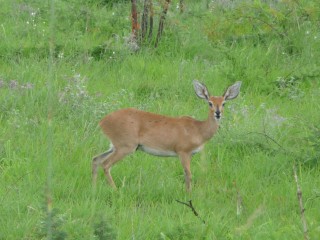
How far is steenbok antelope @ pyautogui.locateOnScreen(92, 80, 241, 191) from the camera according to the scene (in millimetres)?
7156

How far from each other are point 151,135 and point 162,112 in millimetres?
1382

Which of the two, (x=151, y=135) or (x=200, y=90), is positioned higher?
(x=200, y=90)

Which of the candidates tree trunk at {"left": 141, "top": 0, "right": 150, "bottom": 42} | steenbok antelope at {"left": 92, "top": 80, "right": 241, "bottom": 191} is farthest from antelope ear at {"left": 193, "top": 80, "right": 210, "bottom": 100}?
tree trunk at {"left": 141, "top": 0, "right": 150, "bottom": 42}

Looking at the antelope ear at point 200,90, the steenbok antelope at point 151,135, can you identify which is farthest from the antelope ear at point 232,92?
the antelope ear at point 200,90

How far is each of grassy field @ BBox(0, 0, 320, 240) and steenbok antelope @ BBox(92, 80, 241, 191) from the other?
0.48 ft

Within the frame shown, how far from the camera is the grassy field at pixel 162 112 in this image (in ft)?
19.1

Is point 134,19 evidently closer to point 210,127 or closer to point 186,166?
point 210,127

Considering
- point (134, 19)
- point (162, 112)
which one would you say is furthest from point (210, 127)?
point (134, 19)

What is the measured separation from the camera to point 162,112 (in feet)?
28.4

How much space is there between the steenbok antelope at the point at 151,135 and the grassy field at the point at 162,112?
0.15m

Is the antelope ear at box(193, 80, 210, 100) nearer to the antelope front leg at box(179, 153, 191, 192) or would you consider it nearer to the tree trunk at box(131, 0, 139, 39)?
A: the antelope front leg at box(179, 153, 191, 192)

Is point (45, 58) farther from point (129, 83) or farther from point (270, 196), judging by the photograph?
point (270, 196)

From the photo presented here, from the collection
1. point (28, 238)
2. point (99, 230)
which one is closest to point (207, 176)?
point (28, 238)

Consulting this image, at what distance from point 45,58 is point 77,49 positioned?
1.64 feet
